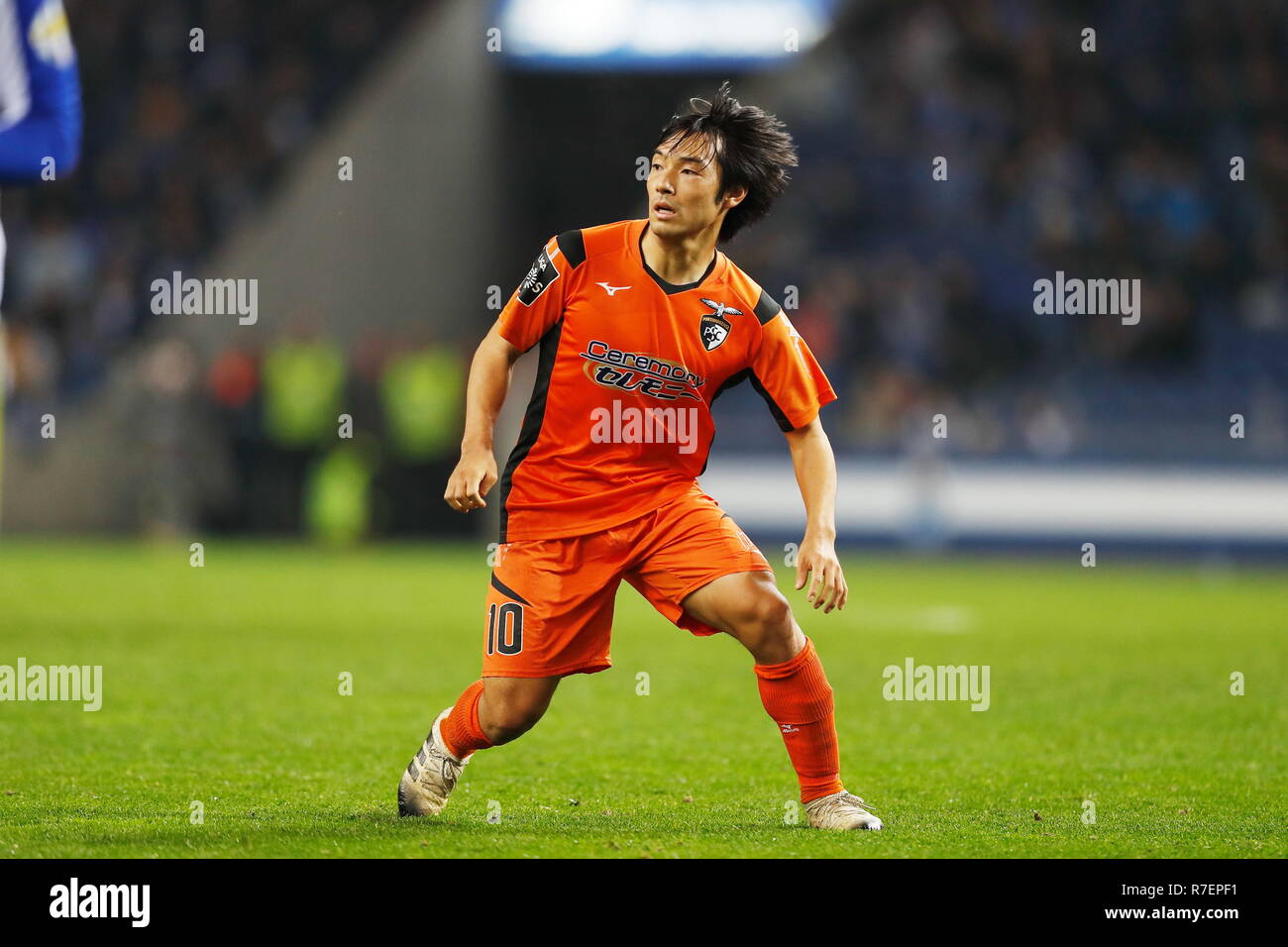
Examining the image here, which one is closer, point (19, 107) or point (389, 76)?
point (19, 107)

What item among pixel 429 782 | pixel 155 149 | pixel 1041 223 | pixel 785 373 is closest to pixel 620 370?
pixel 785 373

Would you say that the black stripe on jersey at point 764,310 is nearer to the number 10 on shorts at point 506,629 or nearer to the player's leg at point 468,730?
the number 10 on shorts at point 506,629

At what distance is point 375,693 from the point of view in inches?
321

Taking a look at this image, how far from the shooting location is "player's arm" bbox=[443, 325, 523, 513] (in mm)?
4840

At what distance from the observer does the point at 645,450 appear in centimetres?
524

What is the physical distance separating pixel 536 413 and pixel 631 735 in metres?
2.27

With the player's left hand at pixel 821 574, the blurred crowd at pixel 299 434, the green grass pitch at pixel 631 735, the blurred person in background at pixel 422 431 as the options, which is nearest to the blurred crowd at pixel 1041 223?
the blurred person in background at pixel 422 431

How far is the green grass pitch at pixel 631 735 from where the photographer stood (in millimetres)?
4902

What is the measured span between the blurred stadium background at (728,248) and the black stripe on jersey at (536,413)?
11447 mm

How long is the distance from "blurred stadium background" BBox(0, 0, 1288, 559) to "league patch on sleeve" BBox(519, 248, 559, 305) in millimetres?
11536

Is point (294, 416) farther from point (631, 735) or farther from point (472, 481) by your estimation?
point (472, 481)
